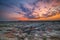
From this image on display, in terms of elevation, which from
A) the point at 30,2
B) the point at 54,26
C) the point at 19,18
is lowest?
the point at 54,26

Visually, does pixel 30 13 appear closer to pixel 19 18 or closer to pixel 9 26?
pixel 19 18

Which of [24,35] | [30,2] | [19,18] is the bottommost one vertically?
[24,35]

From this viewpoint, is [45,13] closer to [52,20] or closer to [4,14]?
→ [52,20]

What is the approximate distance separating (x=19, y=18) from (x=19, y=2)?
287 millimetres

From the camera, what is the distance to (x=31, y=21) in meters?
2.22

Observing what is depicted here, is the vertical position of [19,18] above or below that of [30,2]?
below

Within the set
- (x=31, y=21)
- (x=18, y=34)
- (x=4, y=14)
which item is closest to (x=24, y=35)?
(x=18, y=34)

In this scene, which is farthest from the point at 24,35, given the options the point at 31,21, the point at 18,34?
the point at 31,21

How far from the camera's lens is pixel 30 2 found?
2242 millimetres

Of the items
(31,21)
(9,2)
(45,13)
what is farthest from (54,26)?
(9,2)

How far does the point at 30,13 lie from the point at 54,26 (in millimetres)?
482

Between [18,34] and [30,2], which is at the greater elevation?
[30,2]

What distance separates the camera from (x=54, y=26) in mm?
2205

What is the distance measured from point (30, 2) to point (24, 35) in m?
0.60
